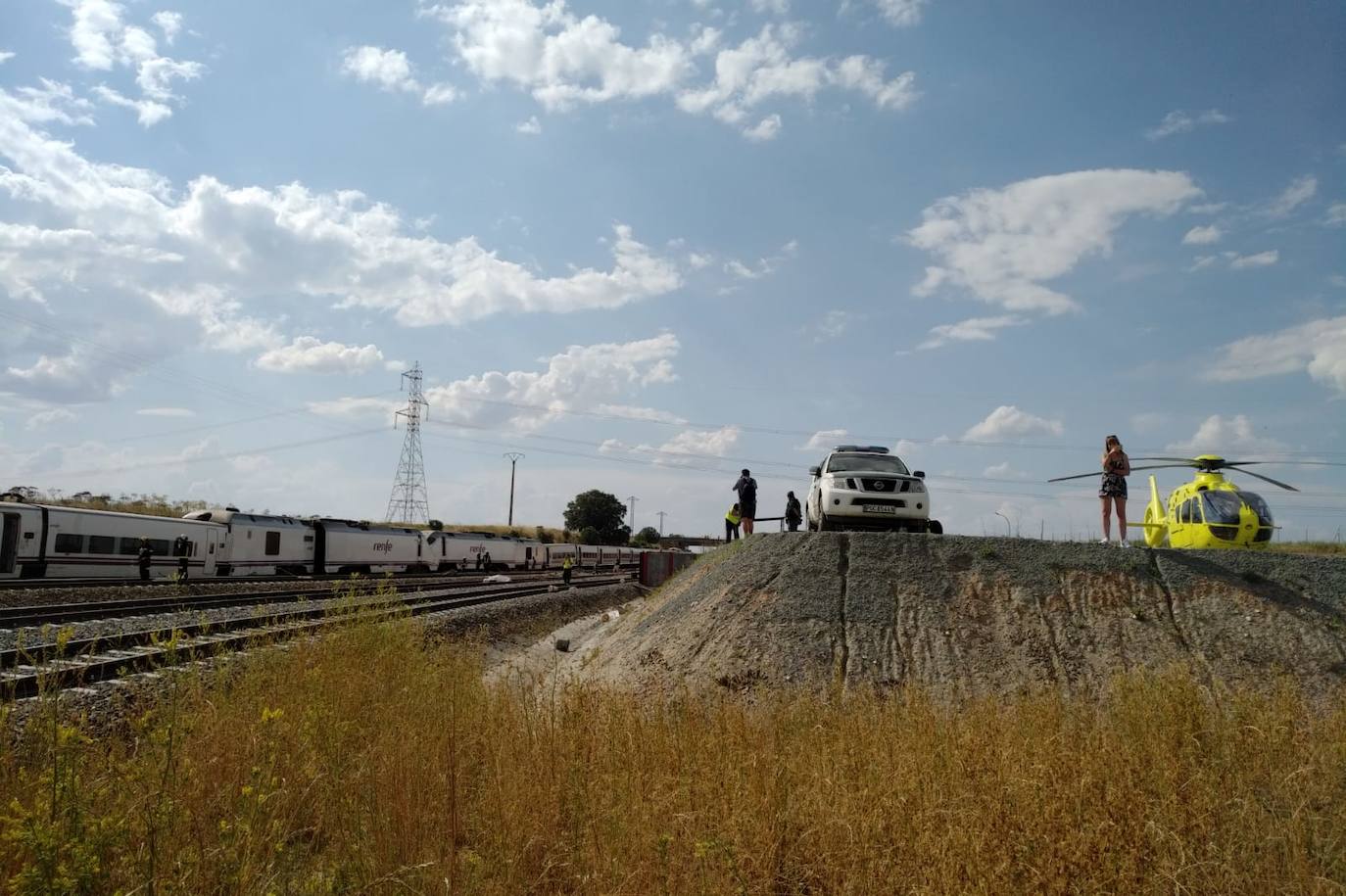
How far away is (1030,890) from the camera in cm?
425

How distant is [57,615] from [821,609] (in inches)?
615

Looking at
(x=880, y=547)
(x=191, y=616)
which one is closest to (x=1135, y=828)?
(x=880, y=547)

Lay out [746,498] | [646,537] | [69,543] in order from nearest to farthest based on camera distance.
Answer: [746,498] → [69,543] → [646,537]

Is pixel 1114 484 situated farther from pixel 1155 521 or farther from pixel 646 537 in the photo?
pixel 646 537

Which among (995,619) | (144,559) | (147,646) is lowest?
(147,646)

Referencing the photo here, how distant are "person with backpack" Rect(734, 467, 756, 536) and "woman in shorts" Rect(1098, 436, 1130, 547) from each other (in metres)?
7.12

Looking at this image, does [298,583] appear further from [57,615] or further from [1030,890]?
[1030,890]

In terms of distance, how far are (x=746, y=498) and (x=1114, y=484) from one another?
24.4 feet

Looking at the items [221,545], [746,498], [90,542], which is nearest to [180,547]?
[221,545]

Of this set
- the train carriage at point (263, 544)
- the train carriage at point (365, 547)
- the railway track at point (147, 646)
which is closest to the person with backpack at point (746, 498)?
the railway track at point (147, 646)

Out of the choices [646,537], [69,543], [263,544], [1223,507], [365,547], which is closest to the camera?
[1223,507]

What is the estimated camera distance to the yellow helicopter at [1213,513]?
12.9 m

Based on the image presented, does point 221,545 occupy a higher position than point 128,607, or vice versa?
point 221,545

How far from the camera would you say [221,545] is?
34812 millimetres
